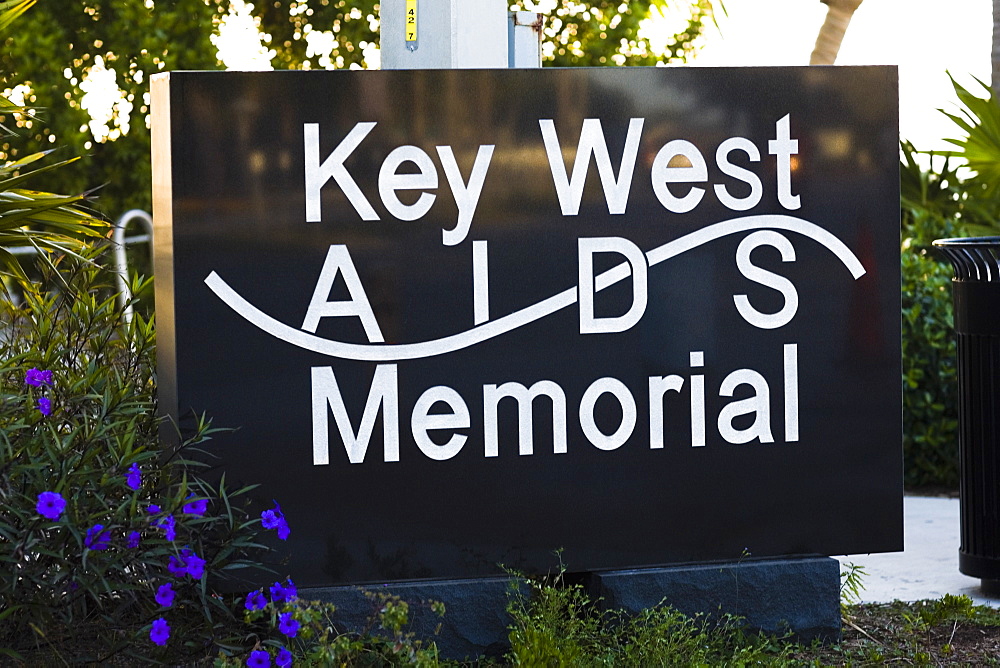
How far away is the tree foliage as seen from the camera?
35.4 ft

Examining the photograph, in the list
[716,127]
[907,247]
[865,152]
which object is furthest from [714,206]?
[907,247]

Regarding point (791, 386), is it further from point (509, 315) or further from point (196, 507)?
point (196, 507)

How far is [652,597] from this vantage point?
13.4 ft

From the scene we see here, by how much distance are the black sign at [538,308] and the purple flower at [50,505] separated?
659 millimetres

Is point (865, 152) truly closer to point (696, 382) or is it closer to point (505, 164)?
point (696, 382)

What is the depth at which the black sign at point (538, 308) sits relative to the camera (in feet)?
12.7

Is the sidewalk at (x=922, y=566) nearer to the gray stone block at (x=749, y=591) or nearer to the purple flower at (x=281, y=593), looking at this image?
the gray stone block at (x=749, y=591)

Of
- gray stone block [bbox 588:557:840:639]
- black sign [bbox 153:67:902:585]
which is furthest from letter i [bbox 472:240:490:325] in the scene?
gray stone block [bbox 588:557:840:639]

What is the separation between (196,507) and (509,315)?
1133 mm

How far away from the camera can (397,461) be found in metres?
3.95

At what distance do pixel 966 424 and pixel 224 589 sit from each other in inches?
110

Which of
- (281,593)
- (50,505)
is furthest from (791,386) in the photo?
(50,505)

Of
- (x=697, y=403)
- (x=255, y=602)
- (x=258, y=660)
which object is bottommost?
(x=258, y=660)

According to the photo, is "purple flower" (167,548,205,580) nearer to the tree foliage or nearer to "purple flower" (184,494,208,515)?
"purple flower" (184,494,208,515)
